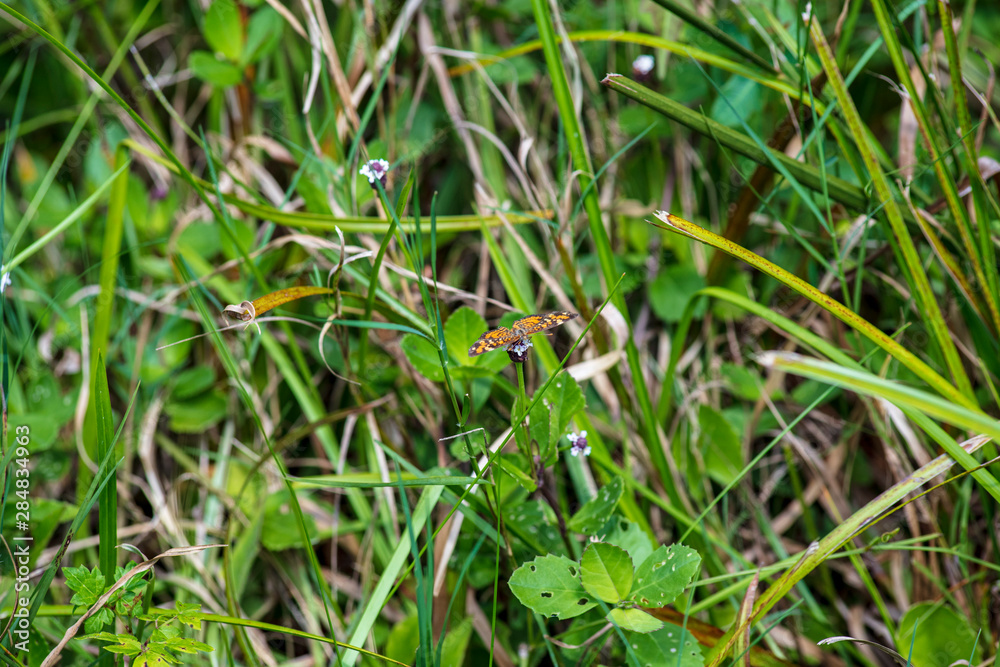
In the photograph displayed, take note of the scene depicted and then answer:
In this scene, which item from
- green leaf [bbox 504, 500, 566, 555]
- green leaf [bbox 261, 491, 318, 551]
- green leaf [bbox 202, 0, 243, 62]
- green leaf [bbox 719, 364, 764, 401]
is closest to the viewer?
green leaf [bbox 504, 500, 566, 555]

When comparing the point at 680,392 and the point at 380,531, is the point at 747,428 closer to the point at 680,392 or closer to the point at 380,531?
the point at 680,392

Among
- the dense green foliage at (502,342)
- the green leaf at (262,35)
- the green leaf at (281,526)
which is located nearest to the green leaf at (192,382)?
the dense green foliage at (502,342)

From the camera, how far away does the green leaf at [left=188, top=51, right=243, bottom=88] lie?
1584 millimetres

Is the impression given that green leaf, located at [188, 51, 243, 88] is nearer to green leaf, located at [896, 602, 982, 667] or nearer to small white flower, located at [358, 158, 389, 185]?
small white flower, located at [358, 158, 389, 185]

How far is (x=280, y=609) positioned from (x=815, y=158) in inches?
58.2

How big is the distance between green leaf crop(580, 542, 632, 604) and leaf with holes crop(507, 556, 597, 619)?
2cm

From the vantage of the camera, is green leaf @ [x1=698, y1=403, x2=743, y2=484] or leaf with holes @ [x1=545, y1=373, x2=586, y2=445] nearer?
leaf with holes @ [x1=545, y1=373, x2=586, y2=445]

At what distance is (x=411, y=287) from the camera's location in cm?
136

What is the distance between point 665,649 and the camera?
38.8 inches

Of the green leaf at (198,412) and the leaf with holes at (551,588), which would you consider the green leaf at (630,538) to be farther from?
the green leaf at (198,412)

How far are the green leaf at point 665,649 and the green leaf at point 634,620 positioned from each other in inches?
2.7

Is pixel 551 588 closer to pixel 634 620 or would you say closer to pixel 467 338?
pixel 634 620

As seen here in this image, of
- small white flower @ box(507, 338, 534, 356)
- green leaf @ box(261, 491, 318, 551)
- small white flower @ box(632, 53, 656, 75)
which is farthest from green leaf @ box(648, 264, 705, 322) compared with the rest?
green leaf @ box(261, 491, 318, 551)

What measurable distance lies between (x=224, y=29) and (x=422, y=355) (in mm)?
1044
